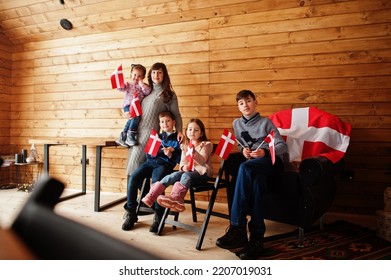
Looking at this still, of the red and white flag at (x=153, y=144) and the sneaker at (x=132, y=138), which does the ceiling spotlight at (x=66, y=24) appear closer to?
the sneaker at (x=132, y=138)

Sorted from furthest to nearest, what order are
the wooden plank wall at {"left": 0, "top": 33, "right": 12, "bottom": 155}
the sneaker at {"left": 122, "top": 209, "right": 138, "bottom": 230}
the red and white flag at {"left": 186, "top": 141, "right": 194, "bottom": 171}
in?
the wooden plank wall at {"left": 0, "top": 33, "right": 12, "bottom": 155} → the sneaker at {"left": 122, "top": 209, "right": 138, "bottom": 230} → the red and white flag at {"left": 186, "top": 141, "right": 194, "bottom": 171}

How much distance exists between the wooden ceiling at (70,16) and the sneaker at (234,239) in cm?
216

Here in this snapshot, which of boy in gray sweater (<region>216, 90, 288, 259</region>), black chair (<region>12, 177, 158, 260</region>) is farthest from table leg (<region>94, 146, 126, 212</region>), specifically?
black chair (<region>12, 177, 158, 260</region>)

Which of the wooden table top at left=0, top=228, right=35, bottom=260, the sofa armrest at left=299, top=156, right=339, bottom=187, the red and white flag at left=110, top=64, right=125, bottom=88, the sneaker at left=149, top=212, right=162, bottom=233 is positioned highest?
the red and white flag at left=110, top=64, right=125, bottom=88

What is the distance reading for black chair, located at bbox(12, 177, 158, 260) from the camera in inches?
11.6

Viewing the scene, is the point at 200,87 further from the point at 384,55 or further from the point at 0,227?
the point at 0,227

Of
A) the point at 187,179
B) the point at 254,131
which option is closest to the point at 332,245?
the point at 254,131

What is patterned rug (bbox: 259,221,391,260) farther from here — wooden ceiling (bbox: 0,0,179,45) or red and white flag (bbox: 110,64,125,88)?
wooden ceiling (bbox: 0,0,179,45)

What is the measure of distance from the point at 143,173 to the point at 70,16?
2082 millimetres

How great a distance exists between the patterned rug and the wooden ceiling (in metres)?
2.25

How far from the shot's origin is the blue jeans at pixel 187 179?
79.0 inches

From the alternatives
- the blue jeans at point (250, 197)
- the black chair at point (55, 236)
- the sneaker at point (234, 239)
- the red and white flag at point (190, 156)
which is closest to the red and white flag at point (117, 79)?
the red and white flag at point (190, 156)

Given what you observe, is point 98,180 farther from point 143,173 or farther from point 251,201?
point 251,201

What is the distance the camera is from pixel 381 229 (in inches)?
82.4
